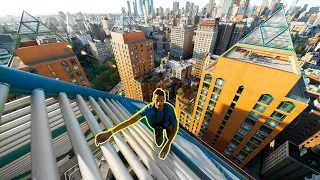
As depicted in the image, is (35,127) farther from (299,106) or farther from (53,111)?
(299,106)

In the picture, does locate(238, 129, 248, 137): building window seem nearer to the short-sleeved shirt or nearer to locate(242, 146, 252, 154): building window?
locate(242, 146, 252, 154): building window

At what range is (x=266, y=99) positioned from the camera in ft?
34.7

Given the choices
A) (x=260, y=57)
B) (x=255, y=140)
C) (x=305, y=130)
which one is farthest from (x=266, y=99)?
(x=305, y=130)

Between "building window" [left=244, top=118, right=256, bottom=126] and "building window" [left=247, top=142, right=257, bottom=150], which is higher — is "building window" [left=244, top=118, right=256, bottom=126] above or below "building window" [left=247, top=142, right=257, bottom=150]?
above

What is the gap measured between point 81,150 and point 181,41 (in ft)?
245

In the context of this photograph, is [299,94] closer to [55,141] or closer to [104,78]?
[55,141]

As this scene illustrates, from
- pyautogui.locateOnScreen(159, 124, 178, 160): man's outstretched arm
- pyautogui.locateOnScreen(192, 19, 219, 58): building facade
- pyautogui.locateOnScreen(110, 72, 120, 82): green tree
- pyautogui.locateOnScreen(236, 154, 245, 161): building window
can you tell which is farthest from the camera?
pyautogui.locateOnScreen(192, 19, 219, 58): building facade

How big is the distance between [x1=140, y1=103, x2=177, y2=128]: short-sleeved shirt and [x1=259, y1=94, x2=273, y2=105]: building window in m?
10.6

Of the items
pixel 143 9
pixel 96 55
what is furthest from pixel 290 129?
pixel 143 9

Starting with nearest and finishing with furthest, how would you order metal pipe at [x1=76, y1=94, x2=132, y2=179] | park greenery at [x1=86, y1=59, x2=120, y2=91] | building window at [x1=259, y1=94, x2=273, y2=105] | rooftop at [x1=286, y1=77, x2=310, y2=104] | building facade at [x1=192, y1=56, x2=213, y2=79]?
metal pipe at [x1=76, y1=94, x2=132, y2=179] → rooftop at [x1=286, y1=77, x2=310, y2=104] → building window at [x1=259, y1=94, x2=273, y2=105] → park greenery at [x1=86, y1=59, x2=120, y2=91] → building facade at [x1=192, y1=56, x2=213, y2=79]

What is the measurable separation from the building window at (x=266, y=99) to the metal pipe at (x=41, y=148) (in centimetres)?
1366

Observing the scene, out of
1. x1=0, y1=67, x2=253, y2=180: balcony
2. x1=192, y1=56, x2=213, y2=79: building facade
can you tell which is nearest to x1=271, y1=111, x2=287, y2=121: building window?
x1=0, y1=67, x2=253, y2=180: balcony

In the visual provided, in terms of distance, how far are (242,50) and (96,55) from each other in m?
62.5

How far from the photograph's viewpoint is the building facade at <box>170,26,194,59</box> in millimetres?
67625
